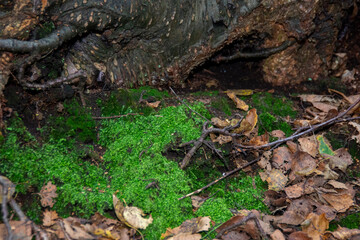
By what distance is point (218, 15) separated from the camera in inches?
162

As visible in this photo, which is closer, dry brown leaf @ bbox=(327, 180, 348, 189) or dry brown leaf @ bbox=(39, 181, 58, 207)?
dry brown leaf @ bbox=(39, 181, 58, 207)

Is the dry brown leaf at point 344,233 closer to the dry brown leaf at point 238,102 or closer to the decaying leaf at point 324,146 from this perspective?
the decaying leaf at point 324,146

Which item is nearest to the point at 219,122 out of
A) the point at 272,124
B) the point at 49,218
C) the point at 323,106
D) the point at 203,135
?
the point at 203,135

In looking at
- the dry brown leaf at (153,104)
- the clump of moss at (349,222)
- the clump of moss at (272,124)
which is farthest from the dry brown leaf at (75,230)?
the clump of moss at (272,124)

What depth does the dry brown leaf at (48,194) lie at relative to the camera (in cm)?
255

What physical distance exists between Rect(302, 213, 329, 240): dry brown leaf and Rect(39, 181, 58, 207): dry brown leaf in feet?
7.12

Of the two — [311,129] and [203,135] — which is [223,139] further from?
[311,129]

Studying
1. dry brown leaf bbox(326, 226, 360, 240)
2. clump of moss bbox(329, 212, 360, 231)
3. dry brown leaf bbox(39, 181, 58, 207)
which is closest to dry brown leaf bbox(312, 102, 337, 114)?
clump of moss bbox(329, 212, 360, 231)

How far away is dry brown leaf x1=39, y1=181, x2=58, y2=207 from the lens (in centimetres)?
255

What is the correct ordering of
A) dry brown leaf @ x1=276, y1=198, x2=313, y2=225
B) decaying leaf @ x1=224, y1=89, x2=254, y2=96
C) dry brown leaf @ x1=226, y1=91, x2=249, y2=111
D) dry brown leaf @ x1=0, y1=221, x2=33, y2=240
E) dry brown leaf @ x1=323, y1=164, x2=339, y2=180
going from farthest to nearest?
decaying leaf @ x1=224, y1=89, x2=254, y2=96 → dry brown leaf @ x1=226, y1=91, x2=249, y2=111 → dry brown leaf @ x1=323, y1=164, x2=339, y2=180 → dry brown leaf @ x1=276, y1=198, x2=313, y2=225 → dry brown leaf @ x1=0, y1=221, x2=33, y2=240

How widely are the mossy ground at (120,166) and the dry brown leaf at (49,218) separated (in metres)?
0.06

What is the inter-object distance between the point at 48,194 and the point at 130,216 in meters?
0.72

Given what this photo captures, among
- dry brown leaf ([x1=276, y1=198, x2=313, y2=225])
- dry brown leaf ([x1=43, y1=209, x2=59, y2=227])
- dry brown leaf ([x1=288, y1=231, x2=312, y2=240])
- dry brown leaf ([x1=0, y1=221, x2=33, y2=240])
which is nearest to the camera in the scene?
dry brown leaf ([x1=0, y1=221, x2=33, y2=240])

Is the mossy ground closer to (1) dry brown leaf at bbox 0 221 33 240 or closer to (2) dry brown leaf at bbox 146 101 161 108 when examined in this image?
(2) dry brown leaf at bbox 146 101 161 108
